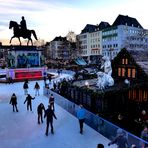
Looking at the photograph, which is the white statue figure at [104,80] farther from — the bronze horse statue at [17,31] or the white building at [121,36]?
the white building at [121,36]

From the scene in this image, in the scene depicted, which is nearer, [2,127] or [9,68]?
[2,127]

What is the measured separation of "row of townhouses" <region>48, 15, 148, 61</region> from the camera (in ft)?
303

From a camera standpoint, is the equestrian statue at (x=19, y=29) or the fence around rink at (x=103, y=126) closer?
the fence around rink at (x=103, y=126)

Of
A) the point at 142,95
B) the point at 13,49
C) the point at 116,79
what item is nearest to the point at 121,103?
the point at 142,95

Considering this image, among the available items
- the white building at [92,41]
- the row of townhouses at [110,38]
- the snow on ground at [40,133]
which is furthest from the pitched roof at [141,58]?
the white building at [92,41]

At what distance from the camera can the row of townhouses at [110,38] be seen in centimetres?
9231

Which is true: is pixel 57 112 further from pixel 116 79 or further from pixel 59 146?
pixel 116 79

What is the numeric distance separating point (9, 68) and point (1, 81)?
3751 millimetres

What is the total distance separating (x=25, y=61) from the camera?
46875 mm

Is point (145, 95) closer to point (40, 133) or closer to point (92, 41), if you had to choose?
point (40, 133)

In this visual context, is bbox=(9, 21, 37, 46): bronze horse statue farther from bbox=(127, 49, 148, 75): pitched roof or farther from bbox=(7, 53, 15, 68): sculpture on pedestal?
bbox=(127, 49, 148, 75): pitched roof

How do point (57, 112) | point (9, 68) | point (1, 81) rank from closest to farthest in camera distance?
point (57, 112), point (1, 81), point (9, 68)

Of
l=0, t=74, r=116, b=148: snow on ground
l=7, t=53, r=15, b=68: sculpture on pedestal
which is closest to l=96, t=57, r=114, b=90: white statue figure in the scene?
l=0, t=74, r=116, b=148: snow on ground

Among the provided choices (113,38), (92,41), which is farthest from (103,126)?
(92,41)
